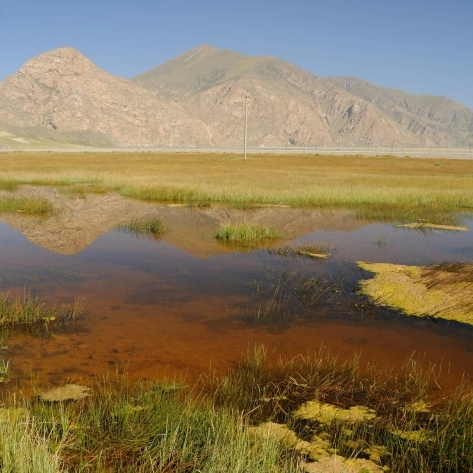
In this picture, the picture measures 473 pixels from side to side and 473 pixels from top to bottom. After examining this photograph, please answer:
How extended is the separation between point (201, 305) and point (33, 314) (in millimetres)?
3217

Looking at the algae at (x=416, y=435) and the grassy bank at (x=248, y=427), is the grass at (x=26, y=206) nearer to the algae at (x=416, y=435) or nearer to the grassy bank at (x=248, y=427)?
the grassy bank at (x=248, y=427)

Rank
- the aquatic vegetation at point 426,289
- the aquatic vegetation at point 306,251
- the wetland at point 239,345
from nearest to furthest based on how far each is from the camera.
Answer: the wetland at point 239,345, the aquatic vegetation at point 426,289, the aquatic vegetation at point 306,251

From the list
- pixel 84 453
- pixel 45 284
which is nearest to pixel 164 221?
pixel 45 284

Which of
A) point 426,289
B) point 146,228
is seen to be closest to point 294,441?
point 426,289

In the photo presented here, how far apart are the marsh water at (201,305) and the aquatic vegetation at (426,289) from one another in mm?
416

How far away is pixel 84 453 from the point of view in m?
4.84

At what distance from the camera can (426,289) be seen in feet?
37.7

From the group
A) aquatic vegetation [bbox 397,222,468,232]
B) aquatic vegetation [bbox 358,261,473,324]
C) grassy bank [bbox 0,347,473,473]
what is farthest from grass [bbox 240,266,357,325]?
aquatic vegetation [bbox 397,222,468,232]

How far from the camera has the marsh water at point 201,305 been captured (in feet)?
25.3

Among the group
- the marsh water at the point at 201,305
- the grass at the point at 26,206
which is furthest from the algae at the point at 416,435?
the grass at the point at 26,206

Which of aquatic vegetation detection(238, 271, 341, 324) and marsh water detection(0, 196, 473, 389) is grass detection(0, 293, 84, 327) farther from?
aquatic vegetation detection(238, 271, 341, 324)

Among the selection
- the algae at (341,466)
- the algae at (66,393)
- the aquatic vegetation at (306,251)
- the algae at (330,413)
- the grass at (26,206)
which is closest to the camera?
the algae at (341,466)

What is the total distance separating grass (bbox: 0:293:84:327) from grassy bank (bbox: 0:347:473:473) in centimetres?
290

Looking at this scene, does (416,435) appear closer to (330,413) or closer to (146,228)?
(330,413)
